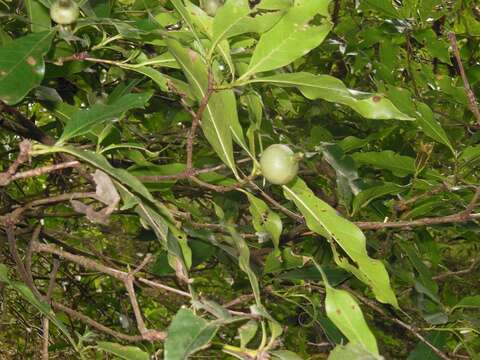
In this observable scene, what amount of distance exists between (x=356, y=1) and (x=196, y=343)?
6.86 ft

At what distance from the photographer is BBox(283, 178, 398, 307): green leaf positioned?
1.19 metres

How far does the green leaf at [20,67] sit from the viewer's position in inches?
41.2

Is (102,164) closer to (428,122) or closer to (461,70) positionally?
(461,70)

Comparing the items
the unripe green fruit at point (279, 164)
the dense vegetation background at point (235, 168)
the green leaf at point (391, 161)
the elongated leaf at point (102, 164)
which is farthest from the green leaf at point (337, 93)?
the green leaf at point (391, 161)

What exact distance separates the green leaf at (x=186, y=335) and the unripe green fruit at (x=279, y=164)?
0.33 m

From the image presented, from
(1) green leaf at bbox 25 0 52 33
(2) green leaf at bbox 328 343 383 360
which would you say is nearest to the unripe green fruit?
(2) green leaf at bbox 328 343 383 360

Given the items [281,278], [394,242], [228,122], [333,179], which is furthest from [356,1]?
[228,122]

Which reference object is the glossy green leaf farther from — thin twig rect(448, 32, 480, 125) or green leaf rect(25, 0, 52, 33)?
green leaf rect(25, 0, 52, 33)

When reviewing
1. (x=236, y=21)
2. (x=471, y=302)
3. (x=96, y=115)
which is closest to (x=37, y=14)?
(x=96, y=115)

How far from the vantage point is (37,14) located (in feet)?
4.37

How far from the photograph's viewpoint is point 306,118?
8.18 ft

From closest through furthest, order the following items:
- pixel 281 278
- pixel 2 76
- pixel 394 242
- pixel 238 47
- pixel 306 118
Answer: pixel 2 76, pixel 238 47, pixel 281 278, pixel 394 242, pixel 306 118

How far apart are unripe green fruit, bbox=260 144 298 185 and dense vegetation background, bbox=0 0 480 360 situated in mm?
54

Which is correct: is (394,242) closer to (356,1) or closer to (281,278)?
(281,278)
